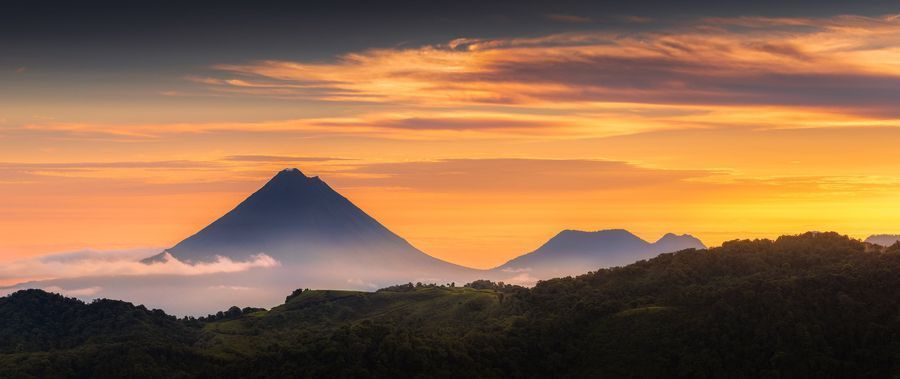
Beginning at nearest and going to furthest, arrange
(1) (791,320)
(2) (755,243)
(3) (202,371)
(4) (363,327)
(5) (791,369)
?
(5) (791,369) < (1) (791,320) < (4) (363,327) < (3) (202,371) < (2) (755,243)

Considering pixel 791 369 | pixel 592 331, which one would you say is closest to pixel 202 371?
pixel 592 331

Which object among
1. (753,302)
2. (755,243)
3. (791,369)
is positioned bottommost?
(791,369)

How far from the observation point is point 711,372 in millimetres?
136875

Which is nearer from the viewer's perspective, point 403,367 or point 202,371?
point 403,367

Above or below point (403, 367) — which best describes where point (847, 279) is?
above

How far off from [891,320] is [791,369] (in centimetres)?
1833

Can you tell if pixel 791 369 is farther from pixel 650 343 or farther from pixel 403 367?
pixel 403 367

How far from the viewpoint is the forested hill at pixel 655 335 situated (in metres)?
137

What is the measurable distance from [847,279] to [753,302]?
50.2 feet

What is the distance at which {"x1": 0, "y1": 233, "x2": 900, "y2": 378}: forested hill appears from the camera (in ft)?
451

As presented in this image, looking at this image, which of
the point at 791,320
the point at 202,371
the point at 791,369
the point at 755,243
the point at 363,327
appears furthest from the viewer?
the point at 755,243

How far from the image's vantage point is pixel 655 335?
147625mm

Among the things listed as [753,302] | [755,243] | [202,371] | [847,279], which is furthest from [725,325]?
[202,371]

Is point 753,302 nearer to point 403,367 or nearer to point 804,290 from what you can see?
point 804,290
